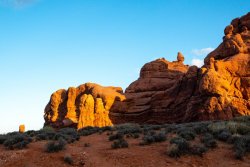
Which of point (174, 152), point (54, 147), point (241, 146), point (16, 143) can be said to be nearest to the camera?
point (174, 152)

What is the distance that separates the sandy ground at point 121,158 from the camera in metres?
14.1

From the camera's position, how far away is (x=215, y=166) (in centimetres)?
1368

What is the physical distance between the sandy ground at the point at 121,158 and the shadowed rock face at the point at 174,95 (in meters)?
23.1

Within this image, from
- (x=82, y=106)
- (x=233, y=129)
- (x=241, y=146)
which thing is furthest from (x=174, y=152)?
(x=82, y=106)

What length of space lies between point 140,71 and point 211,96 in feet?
80.0

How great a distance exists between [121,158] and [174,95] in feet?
110

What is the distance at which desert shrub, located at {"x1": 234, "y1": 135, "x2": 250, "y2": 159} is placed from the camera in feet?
47.3

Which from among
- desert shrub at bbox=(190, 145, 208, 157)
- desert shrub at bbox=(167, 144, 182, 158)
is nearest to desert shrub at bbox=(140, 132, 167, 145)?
desert shrub at bbox=(167, 144, 182, 158)

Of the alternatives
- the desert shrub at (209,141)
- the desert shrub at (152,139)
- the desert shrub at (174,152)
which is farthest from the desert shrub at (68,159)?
the desert shrub at (209,141)

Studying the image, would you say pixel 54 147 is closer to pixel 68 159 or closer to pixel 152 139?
→ pixel 68 159

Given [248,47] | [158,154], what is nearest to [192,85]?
[248,47]

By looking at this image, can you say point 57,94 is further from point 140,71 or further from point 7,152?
point 7,152

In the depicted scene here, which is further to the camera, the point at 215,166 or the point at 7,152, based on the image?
the point at 7,152

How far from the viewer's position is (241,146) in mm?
15180
